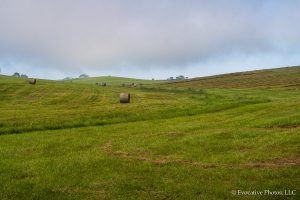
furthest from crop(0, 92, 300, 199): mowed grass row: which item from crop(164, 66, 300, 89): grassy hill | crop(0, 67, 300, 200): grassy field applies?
crop(164, 66, 300, 89): grassy hill

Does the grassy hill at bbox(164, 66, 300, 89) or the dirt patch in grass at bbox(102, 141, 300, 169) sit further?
Answer: the grassy hill at bbox(164, 66, 300, 89)

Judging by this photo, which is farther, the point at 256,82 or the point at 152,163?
the point at 256,82

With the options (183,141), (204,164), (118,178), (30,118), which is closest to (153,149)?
(183,141)

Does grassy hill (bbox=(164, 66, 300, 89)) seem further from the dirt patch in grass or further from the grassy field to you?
the dirt patch in grass

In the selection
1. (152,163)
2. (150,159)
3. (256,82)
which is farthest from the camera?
(256,82)

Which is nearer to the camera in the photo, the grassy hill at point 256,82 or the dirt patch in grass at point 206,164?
the dirt patch in grass at point 206,164

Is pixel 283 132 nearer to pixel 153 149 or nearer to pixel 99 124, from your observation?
pixel 153 149

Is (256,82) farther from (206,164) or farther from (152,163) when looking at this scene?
(152,163)

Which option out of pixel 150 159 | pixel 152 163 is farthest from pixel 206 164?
pixel 150 159

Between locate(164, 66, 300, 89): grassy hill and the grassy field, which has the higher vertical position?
locate(164, 66, 300, 89): grassy hill

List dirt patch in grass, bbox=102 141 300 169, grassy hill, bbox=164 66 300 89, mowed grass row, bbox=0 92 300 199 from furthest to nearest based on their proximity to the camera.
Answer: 1. grassy hill, bbox=164 66 300 89
2. dirt patch in grass, bbox=102 141 300 169
3. mowed grass row, bbox=0 92 300 199

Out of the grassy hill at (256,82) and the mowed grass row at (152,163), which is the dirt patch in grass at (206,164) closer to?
the mowed grass row at (152,163)

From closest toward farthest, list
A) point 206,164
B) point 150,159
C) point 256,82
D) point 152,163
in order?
point 206,164 → point 152,163 → point 150,159 → point 256,82

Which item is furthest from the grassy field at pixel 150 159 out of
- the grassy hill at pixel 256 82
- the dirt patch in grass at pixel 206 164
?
the grassy hill at pixel 256 82
